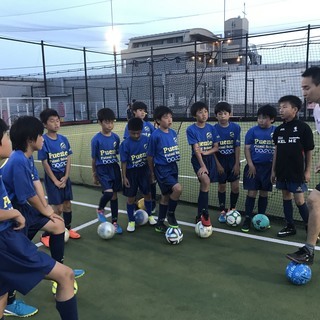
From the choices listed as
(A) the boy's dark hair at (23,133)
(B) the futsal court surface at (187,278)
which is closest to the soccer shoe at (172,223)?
(B) the futsal court surface at (187,278)

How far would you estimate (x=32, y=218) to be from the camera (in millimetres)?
3014

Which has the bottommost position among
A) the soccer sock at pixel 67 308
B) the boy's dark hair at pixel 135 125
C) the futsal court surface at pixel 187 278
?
the futsal court surface at pixel 187 278

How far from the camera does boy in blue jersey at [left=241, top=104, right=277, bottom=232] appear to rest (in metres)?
4.77

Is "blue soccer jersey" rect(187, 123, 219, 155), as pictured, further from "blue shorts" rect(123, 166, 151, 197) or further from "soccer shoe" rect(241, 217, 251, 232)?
"soccer shoe" rect(241, 217, 251, 232)

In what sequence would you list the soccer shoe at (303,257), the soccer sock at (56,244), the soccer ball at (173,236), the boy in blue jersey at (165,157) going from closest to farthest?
the soccer sock at (56,244) < the soccer shoe at (303,257) < the soccer ball at (173,236) < the boy in blue jersey at (165,157)

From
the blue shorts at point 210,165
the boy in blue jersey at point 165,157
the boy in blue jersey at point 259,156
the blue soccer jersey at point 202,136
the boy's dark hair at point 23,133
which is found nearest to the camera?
the boy's dark hair at point 23,133

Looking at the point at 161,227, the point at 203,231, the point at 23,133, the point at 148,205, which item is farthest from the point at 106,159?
the point at 23,133

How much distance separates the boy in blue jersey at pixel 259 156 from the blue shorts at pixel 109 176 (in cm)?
188

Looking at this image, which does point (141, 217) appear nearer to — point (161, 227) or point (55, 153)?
point (161, 227)

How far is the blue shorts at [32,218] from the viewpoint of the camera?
2984mm

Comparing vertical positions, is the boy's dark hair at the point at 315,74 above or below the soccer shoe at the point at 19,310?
above

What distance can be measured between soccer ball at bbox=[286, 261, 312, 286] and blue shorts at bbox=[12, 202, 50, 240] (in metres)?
2.43

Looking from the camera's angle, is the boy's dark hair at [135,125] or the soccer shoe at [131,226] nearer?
the boy's dark hair at [135,125]

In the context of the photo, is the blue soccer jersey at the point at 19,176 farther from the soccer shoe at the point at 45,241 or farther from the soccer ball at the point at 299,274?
the soccer ball at the point at 299,274
